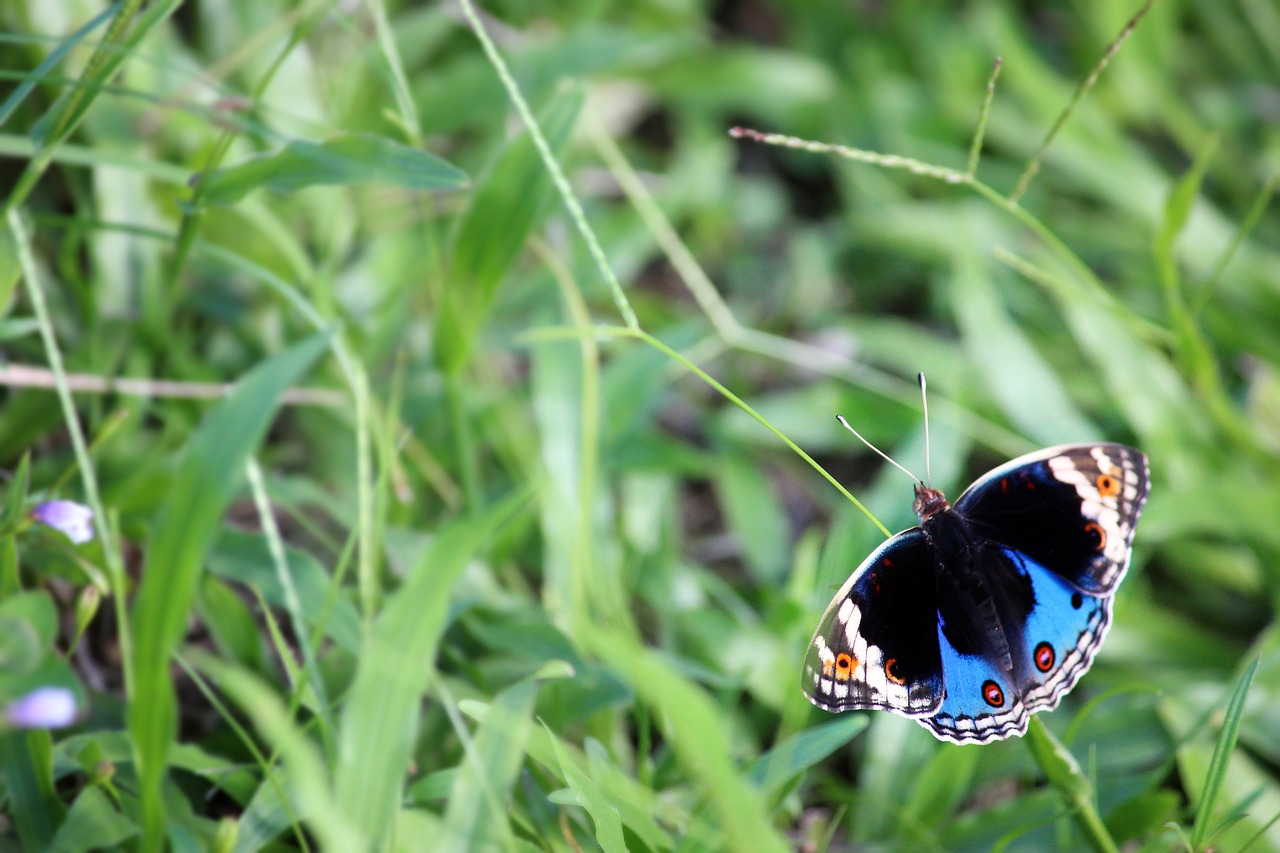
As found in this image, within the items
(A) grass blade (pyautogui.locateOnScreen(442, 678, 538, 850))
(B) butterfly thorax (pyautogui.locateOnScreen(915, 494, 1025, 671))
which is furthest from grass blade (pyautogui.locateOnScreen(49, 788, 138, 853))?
(B) butterfly thorax (pyautogui.locateOnScreen(915, 494, 1025, 671))

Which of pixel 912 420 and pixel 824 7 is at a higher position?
pixel 824 7

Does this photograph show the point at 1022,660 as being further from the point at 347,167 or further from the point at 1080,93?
the point at 347,167

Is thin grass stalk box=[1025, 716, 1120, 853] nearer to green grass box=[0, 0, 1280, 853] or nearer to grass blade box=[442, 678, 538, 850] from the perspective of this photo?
green grass box=[0, 0, 1280, 853]

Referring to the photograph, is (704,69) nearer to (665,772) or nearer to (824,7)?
(824,7)

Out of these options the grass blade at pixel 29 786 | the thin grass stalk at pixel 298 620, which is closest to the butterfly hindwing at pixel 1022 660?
the thin grass stalk at pixel 298 620

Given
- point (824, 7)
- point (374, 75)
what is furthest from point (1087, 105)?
point (374, 75)
